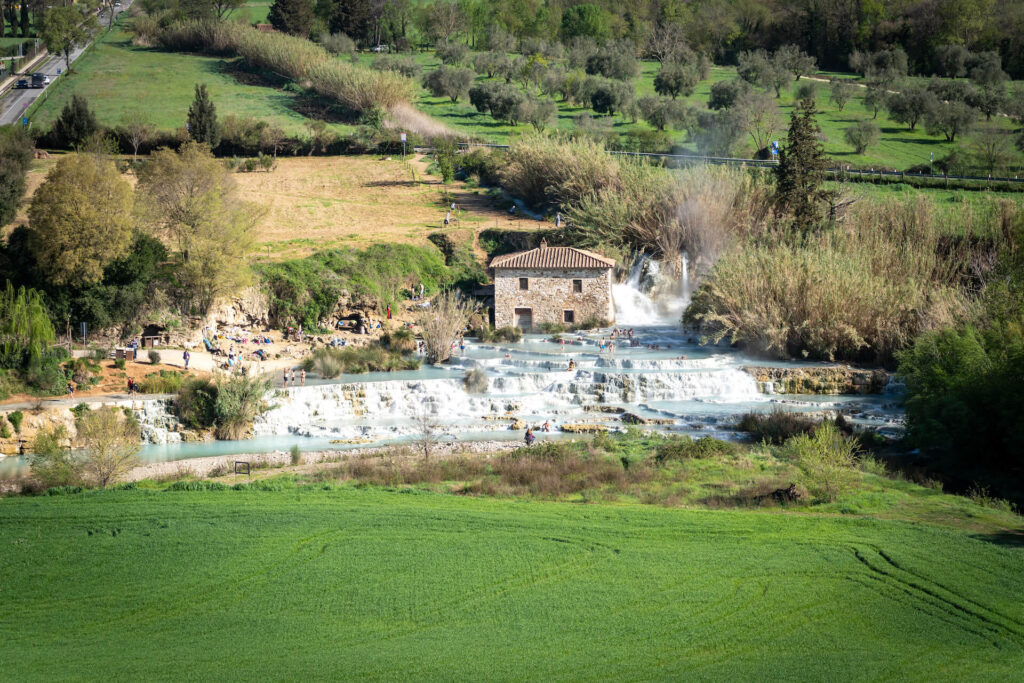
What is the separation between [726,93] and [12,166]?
184ft

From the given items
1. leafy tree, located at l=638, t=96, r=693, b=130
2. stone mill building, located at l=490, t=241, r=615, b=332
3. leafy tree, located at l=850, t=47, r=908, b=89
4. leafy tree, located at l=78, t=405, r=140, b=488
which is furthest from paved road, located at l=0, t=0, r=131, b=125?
leafy tree, located at l=850, t=47, r=908, b=89

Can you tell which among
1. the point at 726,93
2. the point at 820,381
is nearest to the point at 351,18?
the point at 726,93

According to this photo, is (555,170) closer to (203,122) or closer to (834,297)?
(834,297)

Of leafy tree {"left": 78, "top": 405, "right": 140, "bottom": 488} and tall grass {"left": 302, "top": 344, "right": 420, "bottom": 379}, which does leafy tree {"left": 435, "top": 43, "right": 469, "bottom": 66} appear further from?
leafy tree {"left": 78, "top": 405, "right": 140, "bottom": 488}

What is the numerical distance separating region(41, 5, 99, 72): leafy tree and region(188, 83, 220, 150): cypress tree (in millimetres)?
30352

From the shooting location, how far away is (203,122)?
72688 millimetres

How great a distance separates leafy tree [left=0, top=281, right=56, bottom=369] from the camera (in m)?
37.7

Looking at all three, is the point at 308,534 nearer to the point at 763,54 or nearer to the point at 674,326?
the point at 674,326

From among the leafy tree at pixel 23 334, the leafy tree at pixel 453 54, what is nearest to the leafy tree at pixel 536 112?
the leafy tree at pixel 453 54

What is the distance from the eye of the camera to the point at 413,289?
53.3 meters

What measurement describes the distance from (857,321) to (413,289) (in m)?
21.2

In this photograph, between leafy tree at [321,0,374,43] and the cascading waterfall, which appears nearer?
the cascading waterfall

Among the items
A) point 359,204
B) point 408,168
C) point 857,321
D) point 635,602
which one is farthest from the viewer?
point 408,168

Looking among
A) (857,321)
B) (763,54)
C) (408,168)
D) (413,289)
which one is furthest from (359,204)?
(763,54)
